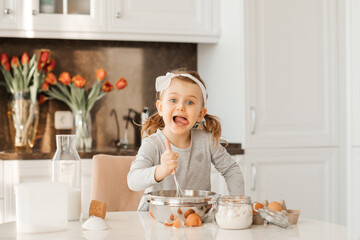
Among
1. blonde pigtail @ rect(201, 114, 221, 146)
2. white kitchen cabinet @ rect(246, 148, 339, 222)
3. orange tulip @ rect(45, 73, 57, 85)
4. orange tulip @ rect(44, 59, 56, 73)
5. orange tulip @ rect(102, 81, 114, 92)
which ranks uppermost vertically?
orange tulip @ rect(44, 59, 56, 73)

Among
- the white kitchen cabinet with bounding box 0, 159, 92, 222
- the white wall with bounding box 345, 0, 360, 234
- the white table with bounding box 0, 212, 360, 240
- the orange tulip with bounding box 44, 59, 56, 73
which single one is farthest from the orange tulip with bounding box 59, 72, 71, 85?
the white table with bounding box 0, 212, 360, 240

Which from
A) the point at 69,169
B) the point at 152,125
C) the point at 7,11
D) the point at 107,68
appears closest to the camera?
the point at 69,169

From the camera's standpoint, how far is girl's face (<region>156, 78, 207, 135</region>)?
1594 mm

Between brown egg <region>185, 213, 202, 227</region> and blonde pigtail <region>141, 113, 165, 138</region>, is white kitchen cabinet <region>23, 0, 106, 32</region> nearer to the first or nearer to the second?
blonde pigtail <region>141, 113, 165, 138</region>

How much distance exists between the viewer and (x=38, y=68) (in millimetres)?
3016

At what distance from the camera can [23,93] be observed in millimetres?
2885

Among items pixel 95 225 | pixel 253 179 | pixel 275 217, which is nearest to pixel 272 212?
pixel 275 217

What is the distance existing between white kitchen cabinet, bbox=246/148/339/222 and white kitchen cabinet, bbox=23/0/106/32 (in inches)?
43.9

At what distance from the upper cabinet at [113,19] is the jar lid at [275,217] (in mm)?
1838

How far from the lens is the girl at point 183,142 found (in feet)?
5.22

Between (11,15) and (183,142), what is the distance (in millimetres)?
1525

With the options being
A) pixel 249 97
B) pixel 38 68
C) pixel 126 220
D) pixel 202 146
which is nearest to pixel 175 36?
pixel 249 97

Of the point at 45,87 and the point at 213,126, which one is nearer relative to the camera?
the point at 213,126

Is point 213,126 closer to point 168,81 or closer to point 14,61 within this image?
point 168,81
